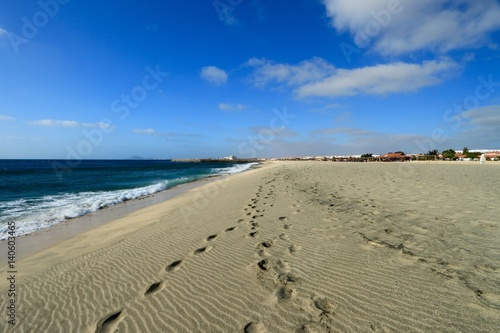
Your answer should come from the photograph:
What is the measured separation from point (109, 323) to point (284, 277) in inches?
94.7

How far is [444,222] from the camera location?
562cm

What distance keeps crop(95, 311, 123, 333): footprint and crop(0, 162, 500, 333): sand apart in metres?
0.01

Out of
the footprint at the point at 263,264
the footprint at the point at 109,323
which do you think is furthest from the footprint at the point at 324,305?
the footprint at the point at 109,323

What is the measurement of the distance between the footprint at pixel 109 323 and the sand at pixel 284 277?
0.05 ft

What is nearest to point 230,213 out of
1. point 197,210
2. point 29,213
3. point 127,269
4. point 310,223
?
point 197,210

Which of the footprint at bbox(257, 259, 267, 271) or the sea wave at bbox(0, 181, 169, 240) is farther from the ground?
the footprint at bbox(257, 259, 267, 271)

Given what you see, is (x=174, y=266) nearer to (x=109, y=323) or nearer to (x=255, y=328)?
(x=109, y=323)

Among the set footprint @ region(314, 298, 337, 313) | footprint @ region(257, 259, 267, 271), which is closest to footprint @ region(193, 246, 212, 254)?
footprint @ region(257, 259, 267, 271)

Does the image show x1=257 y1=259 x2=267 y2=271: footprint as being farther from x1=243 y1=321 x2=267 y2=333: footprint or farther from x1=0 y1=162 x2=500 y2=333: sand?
x1=243 y1=321 x2=267 y2=333: footprint

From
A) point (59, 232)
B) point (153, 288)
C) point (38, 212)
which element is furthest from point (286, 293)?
point (38, 212)

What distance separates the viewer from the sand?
9.00 ft

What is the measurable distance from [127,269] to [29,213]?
1118 centimetres

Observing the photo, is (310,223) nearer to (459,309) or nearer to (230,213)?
(230,213)

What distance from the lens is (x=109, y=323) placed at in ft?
9.87
